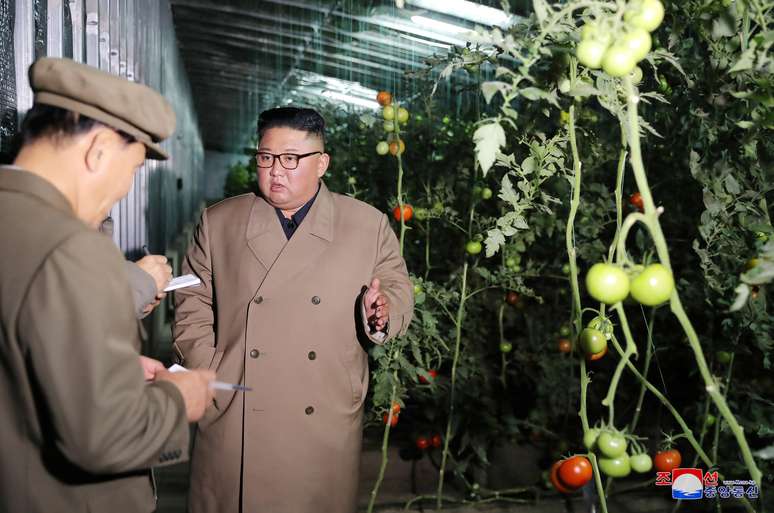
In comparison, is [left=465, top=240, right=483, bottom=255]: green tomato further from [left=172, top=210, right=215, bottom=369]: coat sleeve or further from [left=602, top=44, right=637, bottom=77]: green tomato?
[left=602, top=44, right=637, bottom=77]: green tomato

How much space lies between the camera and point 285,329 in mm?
Answer: 1945

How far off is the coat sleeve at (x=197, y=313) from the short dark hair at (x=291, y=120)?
383 mm

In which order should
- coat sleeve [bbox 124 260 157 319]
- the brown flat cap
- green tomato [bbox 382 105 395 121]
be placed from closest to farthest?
the brown flat cap → coat sleeve [bbox 124 260 157 319] → green tomato [bbox 382 105 395 121]

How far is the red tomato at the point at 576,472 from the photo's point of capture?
60.0 inches

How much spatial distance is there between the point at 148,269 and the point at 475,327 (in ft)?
6.79

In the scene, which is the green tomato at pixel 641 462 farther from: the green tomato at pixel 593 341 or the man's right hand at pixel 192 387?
the man's right hand at pixel 192 387

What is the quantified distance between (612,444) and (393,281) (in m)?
1.07

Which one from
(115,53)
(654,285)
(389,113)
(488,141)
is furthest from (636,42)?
(115,53)

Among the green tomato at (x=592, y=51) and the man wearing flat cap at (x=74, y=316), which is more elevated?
the green tomato at (x=592, y=51)

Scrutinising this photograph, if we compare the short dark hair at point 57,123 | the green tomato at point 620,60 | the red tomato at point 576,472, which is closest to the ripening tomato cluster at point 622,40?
the green tomato at point 620,60

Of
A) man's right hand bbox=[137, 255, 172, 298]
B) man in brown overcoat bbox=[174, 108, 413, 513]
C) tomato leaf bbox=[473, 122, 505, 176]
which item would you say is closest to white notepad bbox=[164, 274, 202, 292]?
man's right hand bbox=[137, 255, 172, 298]

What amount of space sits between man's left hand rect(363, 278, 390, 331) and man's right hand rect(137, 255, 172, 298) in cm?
57

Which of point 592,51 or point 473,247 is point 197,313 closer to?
point 473,247

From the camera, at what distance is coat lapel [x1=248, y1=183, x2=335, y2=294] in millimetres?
1985
